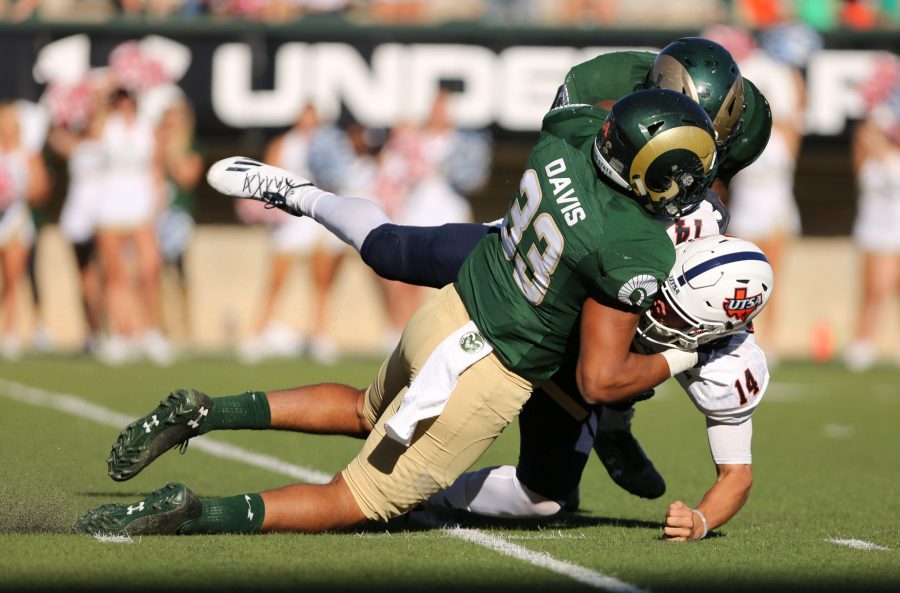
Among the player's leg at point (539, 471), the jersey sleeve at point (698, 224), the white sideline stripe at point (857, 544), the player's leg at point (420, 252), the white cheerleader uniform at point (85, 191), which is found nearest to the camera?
the white sideline stripe at point (857, 544)

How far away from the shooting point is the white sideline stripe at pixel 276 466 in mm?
4133

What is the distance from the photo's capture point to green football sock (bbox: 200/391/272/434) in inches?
194

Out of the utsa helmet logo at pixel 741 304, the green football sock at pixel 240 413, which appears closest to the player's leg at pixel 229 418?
the green football sock at pixel 240 413

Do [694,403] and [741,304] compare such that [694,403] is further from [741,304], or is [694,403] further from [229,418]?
[229,418]

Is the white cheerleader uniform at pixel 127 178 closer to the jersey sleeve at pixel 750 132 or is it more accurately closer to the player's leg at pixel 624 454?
the player's leg at pixel 624 454

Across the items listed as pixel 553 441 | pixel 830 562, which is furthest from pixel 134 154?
pixel 830 562

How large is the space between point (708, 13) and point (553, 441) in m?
10.7

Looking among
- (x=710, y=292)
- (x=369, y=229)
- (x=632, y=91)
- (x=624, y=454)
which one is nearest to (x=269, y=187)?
(x=369, y=229)

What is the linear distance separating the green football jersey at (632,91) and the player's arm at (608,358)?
3.04 feet

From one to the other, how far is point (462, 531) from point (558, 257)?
1099mm

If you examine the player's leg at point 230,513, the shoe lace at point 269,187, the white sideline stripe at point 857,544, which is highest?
the shoe lace at point 269,187

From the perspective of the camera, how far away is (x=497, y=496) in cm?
531

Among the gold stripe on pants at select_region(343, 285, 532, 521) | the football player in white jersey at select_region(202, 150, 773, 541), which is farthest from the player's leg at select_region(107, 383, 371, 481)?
the football player in white jersey at select_region(202, 150, 773, 541)

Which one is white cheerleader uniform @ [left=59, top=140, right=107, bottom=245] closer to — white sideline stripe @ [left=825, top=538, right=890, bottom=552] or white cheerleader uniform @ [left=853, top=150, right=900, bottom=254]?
white cheerleader uniform @ [left=853, top=150, right=900, bottom=254]
